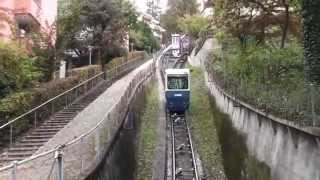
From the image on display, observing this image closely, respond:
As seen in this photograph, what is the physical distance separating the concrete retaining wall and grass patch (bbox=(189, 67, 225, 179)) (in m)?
1.99

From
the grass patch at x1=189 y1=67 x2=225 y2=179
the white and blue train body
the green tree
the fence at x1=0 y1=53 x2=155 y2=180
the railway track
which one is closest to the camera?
the fence at x1=0 y1=53 x2=155 y2=180

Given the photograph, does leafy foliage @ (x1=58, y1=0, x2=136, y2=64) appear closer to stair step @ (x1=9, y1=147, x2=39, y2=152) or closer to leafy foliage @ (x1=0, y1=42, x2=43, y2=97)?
leafy foliage @ (x1=0, y1=42, x2=43, y2=97)

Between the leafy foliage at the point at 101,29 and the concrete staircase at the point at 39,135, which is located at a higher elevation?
the leafy foliage at the point at 101,29

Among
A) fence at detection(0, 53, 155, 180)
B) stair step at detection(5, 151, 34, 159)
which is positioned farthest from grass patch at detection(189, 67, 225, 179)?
stair step at detection(5, 151, 34, 159)

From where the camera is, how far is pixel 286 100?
1830cm

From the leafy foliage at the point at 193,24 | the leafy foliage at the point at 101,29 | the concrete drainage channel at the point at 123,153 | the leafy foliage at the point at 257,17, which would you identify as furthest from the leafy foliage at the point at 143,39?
the leafy foliage at the point at 257,17

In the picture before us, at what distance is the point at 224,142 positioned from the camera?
93.9ft

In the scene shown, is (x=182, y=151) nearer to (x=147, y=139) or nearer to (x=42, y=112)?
(x=147, y=139)

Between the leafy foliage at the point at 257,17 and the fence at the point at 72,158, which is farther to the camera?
the leafy foliage at the point at 257,17

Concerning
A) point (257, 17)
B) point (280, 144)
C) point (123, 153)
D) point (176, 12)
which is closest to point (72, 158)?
point (280, 144)

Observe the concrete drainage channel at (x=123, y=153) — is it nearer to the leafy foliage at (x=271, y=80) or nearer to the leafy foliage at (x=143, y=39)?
the leafy foliage at (x=271, y=80)

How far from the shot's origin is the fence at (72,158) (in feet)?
36.3

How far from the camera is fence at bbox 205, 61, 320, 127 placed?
15873 mm

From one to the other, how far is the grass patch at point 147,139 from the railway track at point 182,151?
3.29 ft
